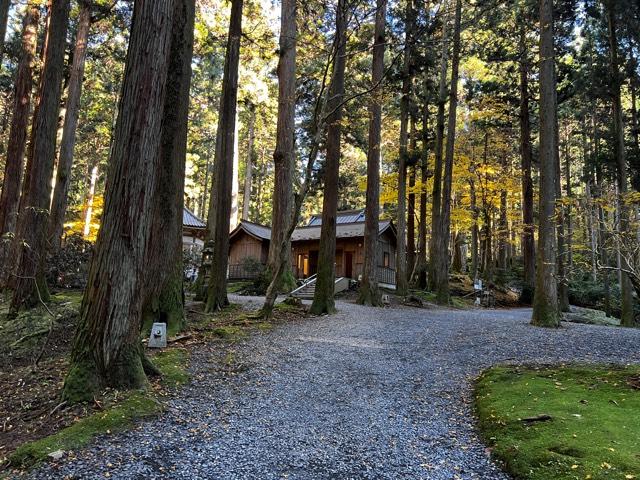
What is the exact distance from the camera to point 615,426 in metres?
3.38

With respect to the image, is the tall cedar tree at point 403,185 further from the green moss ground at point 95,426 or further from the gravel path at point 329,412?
the green moss ground at point 95,426

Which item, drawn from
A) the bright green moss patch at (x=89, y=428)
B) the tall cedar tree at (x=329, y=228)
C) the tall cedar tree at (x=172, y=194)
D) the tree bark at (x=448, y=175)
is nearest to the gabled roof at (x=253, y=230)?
the tree bark at (x=448, y=175)

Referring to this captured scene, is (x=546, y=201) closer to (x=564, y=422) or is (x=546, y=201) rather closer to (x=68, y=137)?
(x=564, y=422)

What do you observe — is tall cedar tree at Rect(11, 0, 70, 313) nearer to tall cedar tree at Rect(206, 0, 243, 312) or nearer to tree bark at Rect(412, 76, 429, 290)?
tall cedar tree at Rect(206, 0, 243, 312)

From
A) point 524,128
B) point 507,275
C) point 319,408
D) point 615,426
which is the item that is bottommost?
point 319,408

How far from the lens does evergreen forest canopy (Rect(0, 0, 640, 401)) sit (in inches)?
163

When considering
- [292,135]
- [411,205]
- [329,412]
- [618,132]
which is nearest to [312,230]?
[411,205]

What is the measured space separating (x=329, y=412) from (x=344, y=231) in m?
21.0

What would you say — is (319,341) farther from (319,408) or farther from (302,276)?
(302,276)

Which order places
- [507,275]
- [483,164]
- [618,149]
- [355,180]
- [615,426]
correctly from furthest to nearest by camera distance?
[355,180] < [507,275] < [483,164] < [618,149] < [615,426]

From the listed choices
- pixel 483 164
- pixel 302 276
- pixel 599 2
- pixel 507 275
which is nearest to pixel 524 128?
pixel 483 164

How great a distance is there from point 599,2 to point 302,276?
63.9ft

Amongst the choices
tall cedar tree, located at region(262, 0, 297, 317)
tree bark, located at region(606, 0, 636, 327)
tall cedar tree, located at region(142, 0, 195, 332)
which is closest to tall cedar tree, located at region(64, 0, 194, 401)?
tall cedar tree, located at region(142, 0, 195, 332)

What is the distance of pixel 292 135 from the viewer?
13.5 metres
